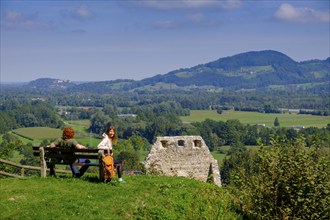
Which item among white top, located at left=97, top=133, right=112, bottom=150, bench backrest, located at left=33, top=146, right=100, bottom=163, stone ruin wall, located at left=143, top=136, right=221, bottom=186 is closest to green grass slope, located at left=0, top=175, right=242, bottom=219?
bench backrest, located at left=33, top=146, right=100, bottom=163

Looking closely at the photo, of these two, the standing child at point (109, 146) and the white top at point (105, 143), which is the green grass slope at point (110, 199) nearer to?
the standing child at point (109, 146)

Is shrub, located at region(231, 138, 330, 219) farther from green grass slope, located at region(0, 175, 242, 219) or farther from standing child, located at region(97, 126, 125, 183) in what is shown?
standing child, located at region(97, 126, 125, 183)

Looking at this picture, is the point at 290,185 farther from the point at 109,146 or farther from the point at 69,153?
the point at 69,153

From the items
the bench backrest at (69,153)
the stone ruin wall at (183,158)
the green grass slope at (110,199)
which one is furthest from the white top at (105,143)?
the stone ruin wall at (183,158)

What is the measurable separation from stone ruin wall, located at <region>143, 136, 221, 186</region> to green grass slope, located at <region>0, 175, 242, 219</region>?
756 cm

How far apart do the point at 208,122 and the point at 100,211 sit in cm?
14698

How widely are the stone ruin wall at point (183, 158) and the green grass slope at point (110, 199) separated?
7.56 metres

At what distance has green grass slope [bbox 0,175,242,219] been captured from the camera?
1450 centimetres

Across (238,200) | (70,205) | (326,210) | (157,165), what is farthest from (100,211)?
(157,165)

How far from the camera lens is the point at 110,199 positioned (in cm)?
1555

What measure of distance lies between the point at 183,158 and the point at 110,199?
38.5 ft

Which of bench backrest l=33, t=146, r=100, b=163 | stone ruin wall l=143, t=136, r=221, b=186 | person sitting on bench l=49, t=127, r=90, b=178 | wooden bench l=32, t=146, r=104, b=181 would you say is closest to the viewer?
bench backrest l=33, t=146, r=100, b=163

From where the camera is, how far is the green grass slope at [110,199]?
14500 mm

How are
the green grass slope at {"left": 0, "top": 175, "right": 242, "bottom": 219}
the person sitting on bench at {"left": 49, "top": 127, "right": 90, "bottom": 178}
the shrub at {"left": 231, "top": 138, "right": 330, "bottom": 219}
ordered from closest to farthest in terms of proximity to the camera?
the green grass slope at {"left": 0, "top": 175, "right": 242, "bottom": 219} < the shrub at {"left": 231, "top": 138, "right": 330, "bottom": 219} < the person sitting on bench at {"left": 49, "top": 127, "right": 90, "bottom": 178}
